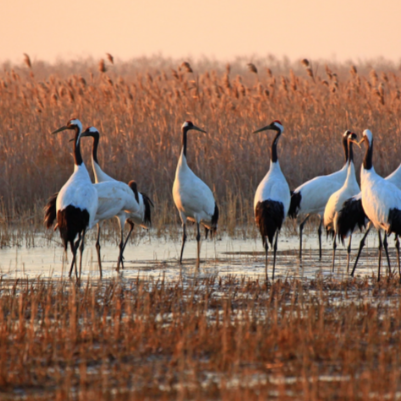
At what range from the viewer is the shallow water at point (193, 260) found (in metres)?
7.28

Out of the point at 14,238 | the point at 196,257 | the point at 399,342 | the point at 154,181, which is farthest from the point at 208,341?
the point at 154,181

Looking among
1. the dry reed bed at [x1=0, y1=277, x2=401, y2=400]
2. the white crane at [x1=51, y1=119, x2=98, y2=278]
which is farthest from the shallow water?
the dry reed bed at [x1=0, y1=277, x2=401, y2=400]

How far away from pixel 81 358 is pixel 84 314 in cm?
115

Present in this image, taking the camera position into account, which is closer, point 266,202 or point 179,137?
point 266,202

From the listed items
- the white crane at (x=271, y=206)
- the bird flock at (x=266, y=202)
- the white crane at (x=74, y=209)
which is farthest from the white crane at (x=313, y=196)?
the white crane at (x=74, y=209)

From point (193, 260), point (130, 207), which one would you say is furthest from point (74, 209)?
point (193, 260)

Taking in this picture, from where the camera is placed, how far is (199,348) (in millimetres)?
4094

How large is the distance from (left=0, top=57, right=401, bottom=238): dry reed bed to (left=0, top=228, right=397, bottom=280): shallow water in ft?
2.55

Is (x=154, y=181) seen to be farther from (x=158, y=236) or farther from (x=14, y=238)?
(x=14, y=238)

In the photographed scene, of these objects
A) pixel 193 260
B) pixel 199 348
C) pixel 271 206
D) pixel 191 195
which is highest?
pixel 191 195

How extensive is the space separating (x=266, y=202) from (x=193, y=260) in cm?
132

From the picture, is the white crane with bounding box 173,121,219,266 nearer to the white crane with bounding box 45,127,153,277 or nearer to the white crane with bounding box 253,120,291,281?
the white crane with bounding box 45,127,153,277

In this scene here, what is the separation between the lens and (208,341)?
4.17 meters

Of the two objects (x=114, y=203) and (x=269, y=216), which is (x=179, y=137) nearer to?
(x=114, y=203)
